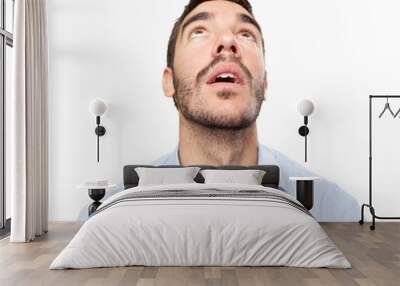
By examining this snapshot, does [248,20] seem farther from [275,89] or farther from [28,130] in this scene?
[28,130]

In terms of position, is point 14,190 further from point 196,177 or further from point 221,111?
point 221,111

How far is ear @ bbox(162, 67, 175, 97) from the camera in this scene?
733cm

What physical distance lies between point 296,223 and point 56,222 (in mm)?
3753

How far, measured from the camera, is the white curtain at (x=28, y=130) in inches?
229

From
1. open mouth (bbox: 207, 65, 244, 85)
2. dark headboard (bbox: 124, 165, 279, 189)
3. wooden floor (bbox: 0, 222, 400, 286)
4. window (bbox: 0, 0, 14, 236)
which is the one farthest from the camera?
open mouth (bbox: 207, 65, 244, 85)

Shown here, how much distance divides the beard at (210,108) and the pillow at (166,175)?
0.71 meters

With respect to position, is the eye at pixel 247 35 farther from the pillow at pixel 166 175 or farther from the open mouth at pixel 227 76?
the pillow at pixel 166 175

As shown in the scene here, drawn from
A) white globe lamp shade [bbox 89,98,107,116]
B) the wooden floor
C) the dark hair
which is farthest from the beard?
the wooden floor

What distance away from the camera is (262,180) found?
7082 millimetres

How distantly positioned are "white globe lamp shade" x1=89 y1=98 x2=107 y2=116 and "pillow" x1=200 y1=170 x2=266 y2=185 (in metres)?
1.56

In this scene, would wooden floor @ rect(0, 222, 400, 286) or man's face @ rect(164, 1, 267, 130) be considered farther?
man's face @ rect(164, 1, 267, 130)

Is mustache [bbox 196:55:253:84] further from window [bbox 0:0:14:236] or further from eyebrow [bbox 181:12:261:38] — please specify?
window [bbox 0:0:14:236]

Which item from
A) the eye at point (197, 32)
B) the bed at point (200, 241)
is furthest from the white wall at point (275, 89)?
the bed at point (200, 241)

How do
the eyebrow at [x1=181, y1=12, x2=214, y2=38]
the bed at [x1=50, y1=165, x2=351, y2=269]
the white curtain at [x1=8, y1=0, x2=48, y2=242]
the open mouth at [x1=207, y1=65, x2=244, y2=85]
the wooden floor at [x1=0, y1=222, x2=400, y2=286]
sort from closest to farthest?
the wooden floor at [x1=0, y1=222, x2=400, y2=286], the bed at [x1=50, y1=165, x2=351, y2=269], the white curtain at [x1=8, y1=0, x2=48, y2=242], the open mouth at [x1=207, y1=65, x2=244, y2=85], the eyebrow at [x1=181, y1=12, x2=214, y2=38]
